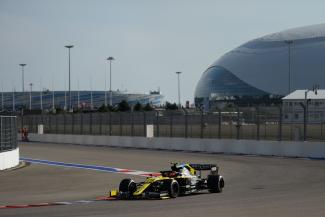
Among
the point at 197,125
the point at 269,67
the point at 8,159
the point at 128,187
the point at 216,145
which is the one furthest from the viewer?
the point at 269,67

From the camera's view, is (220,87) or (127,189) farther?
(220,87)

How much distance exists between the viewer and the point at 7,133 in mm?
30766

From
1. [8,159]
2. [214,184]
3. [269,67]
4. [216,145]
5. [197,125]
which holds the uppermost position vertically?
[269,67]

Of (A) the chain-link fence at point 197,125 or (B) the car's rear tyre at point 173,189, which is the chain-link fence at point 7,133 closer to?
(B) the car's rear tyre at point 173,189

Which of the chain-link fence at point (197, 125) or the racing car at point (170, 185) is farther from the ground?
the chain-link fence at point (197, 125)

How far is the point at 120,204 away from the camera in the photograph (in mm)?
16281

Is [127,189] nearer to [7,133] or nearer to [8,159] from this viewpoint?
[8,159]

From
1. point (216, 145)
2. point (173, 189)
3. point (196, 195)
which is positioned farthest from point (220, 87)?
point (173, 189)

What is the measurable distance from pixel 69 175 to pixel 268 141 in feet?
50.3

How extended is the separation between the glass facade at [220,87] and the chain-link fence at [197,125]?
10536cm

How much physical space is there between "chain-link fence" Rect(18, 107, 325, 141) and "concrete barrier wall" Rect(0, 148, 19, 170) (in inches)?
535

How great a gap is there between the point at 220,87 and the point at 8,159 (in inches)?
5640

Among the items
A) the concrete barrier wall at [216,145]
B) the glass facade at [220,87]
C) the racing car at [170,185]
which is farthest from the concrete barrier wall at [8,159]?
the glass facade at [220,87]

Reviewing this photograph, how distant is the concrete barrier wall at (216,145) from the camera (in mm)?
36466
